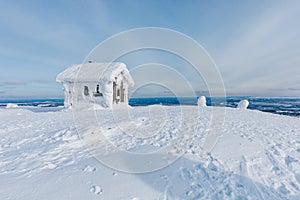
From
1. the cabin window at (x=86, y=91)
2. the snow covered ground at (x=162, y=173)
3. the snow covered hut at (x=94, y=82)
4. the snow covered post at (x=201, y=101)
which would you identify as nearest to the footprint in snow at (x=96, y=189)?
the snow covered ground at (x=162, y=173)

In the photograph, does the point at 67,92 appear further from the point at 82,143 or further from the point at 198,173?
the point at 198,173

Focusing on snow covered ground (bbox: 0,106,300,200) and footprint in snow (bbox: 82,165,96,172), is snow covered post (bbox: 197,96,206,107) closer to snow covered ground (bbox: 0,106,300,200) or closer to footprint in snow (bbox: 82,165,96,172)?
snow covered ground (bbox: 0,106,300,200)

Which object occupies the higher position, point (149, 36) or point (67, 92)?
point (149, 36)

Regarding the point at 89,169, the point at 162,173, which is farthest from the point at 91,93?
the point at 162,173

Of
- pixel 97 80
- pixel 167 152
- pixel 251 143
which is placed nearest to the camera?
pixel 167 152

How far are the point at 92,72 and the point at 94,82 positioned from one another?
160 cm

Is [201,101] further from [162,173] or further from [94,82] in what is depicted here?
[162,173]

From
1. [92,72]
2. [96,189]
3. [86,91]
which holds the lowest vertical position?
[96,189]

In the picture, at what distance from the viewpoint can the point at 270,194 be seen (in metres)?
3.27

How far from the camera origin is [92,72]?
1892 cm

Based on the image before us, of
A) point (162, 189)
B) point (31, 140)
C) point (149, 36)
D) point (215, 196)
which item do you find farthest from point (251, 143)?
point (31, 140)

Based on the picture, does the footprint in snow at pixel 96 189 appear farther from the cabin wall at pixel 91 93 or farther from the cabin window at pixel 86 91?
the cabin window at pixel 86 91

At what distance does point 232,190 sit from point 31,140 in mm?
7317

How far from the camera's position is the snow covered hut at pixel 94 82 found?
1791 cm
